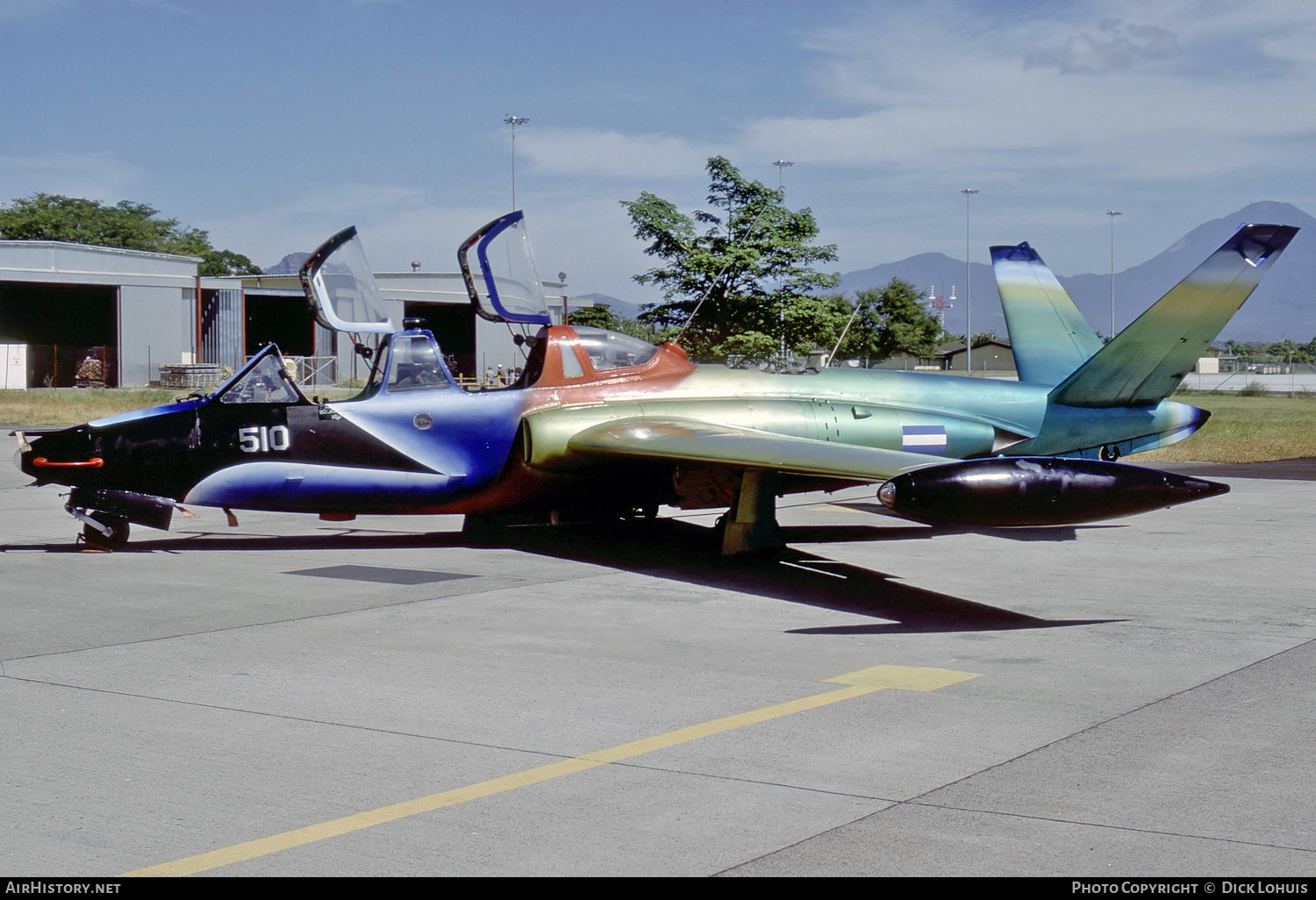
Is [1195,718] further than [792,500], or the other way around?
[792,500]

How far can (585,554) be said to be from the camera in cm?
1306

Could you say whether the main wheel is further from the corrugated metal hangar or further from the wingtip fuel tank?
the corrugated metal hangar

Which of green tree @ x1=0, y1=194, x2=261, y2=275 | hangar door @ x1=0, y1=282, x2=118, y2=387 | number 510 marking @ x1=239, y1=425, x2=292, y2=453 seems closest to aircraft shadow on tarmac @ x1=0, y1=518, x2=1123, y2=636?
number 510 marking @ x1=239, y1=425, x2=292, y2=453

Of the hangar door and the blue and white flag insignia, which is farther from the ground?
the hangar door

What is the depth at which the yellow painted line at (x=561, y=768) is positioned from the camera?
4.66 meters

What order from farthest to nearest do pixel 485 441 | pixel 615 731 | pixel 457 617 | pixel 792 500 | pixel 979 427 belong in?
pixel 792 500
pixel 979 427
pixel 485 441
pixel 457 617
pixel 615 731

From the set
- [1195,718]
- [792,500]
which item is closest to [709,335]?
[792,500]

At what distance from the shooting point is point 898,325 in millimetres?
91500

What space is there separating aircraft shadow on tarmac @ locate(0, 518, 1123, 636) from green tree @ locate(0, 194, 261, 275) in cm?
10220

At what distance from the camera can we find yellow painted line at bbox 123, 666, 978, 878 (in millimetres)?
4664

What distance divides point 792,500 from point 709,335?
26074mm

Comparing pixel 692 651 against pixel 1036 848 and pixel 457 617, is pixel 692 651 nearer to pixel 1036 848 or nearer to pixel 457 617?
pixel 457 617

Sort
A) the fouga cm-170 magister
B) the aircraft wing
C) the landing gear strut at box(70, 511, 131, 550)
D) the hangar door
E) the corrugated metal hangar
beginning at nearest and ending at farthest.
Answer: the aircraft wing, the fouga cm-170 magister, the landing gear strut at box(70, 511, 131, 550), the corrugated metal hangar, the hangar door

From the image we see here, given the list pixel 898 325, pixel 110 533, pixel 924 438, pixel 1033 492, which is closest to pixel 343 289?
pixel 110 533
